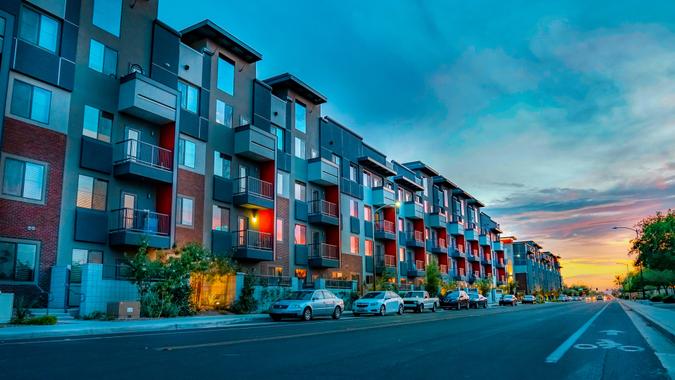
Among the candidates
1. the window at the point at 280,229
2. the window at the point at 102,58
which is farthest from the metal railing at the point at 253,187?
the window at the point at 102,58

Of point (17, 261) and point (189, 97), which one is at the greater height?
point (189, 97)

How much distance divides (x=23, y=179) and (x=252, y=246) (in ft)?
45.3

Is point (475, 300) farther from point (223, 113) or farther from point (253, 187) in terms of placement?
point (223, 113)

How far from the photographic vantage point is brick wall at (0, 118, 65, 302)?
71.3 feet

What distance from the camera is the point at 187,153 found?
100ft

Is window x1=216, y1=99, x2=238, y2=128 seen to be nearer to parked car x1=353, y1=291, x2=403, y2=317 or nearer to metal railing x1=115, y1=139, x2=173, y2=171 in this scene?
metal railing x1=115, y1=139, x2=173, y2=171

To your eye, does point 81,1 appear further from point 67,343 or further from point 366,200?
point 366,200

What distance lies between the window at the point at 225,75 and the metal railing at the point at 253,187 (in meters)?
5.66

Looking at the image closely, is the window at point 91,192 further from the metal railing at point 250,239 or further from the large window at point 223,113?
the large window at point 223,113

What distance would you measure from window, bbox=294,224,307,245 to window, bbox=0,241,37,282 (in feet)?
63.7

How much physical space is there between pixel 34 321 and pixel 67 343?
6.33 metres

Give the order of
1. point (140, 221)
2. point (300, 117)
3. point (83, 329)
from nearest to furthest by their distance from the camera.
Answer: point (83, 329) → point (140, 221) → point (300, 117)

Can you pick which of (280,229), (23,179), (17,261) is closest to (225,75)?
(280,229)

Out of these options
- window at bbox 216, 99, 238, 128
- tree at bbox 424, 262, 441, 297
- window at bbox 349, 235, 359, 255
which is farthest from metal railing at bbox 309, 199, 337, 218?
tree at bbox 424, 262, 441, 297
